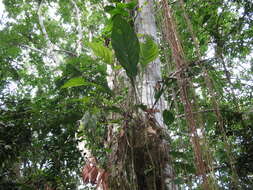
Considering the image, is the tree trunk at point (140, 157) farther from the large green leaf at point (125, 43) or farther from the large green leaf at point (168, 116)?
the large green leaf at point (125, 43)

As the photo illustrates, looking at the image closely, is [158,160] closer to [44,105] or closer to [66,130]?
[66,130]

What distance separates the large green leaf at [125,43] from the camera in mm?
1125

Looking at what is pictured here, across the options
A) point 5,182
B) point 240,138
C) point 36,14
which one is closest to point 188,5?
point 240,138

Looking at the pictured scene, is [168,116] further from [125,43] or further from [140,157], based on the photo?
[125,43]

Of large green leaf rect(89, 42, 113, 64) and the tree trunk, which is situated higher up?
large green leaf rect(89, 42, 113, 64)

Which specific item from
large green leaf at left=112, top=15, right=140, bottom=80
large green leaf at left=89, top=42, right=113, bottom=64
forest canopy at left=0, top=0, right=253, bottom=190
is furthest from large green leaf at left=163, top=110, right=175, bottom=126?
large green leaf at left=89, top=42, right=113, bottom=64

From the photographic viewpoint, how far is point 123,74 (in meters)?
1.93

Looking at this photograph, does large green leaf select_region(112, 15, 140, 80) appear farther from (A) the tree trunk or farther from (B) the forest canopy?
(A) the tree trunk

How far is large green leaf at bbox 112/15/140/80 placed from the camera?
1.12 metres

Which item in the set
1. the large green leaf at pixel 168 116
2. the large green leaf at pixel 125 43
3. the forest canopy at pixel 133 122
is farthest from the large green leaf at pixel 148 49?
the large green leaf at pixel 168 116

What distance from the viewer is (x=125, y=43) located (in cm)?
116

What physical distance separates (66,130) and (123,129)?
83cm

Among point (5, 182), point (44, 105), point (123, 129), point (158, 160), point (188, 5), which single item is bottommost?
Result: point (5, 182)

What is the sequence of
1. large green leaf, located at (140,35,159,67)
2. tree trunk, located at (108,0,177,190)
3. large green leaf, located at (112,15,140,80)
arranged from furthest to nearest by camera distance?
large green leaf, located at (140,35,159,67), tree trunk, located at (108,0,177,190), large green leaf, located at (112,15,140,80)
